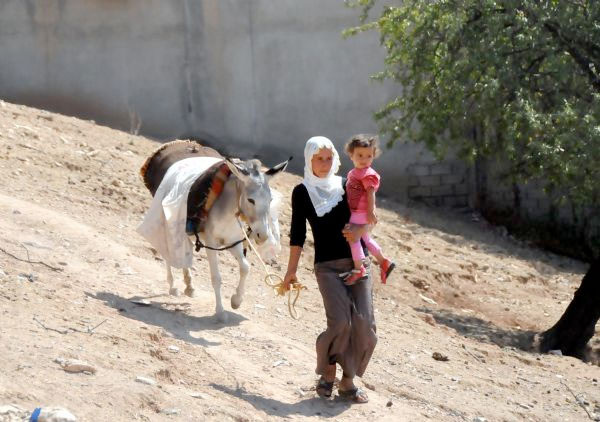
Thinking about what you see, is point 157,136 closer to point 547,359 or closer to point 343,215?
point 547,359

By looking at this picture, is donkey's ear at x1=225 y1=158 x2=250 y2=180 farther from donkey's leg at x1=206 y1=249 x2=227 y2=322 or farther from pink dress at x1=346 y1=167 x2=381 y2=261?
pink dress at x1=346 y1=167 x2=381 y2=261

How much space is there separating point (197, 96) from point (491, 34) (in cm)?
776

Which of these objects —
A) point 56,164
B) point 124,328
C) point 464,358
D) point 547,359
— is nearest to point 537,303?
point 547,359

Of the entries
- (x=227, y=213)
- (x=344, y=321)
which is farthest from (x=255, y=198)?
(x=344, y=321)

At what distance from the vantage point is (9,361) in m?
6.33

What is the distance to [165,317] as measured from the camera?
329 inches

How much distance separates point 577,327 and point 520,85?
2554 mm

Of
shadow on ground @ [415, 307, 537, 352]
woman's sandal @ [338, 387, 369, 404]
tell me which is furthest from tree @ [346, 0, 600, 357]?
woman's sandal @ [338, 387, 369, 404]

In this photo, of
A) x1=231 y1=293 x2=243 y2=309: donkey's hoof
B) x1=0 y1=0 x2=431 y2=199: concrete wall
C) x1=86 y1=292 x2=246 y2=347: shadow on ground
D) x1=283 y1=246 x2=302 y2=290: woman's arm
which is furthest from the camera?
x1=0 y1=0 x2=431 y2=199: concrete wall

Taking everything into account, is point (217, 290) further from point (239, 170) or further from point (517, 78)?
point (517, 78)

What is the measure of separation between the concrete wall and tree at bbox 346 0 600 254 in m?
5.19

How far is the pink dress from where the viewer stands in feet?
22.3

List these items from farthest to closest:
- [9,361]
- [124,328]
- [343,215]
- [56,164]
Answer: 1. [56,164]
2. [124,328]
3. [343,215]
4. [9,361]

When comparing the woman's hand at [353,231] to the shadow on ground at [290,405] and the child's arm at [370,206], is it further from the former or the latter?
the shadow on ground at [290,405]
